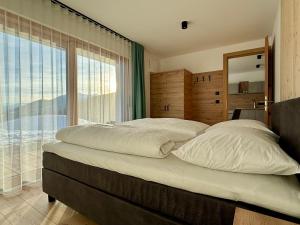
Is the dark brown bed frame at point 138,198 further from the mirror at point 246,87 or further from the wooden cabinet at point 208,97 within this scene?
the wooden cabinet at point 208,97

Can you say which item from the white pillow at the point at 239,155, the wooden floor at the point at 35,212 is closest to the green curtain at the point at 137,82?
the wooden floor at the point at 35,212

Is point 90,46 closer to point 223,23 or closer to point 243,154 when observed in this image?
point 223,23

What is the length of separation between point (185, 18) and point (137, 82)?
1612 mm

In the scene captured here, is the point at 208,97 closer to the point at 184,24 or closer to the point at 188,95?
the point at 188,95

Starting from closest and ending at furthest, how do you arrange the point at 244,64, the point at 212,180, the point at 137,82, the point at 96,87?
the point at 212,180 → the point at 96,87 → the point at 244,64 → the point at 137,82

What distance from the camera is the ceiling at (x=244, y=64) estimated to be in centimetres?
330

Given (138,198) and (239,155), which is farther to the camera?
(138,198)

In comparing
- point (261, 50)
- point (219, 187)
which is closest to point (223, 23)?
point (261, 50)

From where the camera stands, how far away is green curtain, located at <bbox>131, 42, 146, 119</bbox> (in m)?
3.81

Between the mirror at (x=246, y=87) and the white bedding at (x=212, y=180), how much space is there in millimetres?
2774

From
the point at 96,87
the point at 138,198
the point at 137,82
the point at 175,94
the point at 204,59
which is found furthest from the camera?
the point at 204,59

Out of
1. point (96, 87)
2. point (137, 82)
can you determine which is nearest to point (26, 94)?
point (96, 87)

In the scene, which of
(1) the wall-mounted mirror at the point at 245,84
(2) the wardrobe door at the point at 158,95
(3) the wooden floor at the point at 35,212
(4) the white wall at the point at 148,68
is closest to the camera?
(3) the wooden floor at the point at 35,212

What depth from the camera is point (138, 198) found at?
1.12 m
